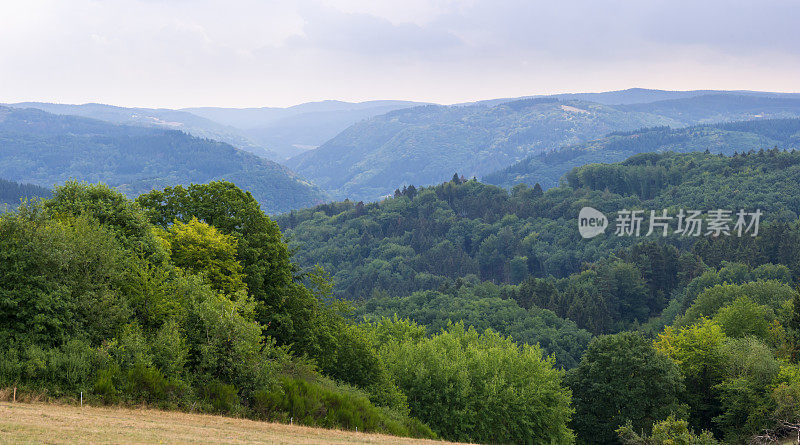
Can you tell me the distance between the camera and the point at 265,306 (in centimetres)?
4312

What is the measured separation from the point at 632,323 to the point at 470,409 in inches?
3995

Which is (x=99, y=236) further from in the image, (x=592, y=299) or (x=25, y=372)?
(x=592, y=299)

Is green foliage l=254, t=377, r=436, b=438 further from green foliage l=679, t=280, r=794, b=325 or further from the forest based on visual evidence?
green foliage l=679, t=280, r=794, b=325

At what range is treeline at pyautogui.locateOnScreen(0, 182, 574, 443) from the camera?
29469mm

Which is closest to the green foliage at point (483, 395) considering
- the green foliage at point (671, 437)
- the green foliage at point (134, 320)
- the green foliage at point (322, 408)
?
the green foliage at point (134, 320)

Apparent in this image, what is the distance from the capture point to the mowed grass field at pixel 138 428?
830 inches

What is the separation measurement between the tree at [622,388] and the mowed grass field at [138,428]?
2882 cm

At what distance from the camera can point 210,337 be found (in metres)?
33.8

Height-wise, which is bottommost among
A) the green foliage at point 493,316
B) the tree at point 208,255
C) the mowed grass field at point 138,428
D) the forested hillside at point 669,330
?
the green foliage at point 493,316

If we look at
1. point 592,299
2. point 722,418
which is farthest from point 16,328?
point 592,299

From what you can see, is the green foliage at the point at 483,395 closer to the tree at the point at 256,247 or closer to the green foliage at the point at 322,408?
the green foliage at the point at 322,408

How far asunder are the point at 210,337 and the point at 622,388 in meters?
36.2

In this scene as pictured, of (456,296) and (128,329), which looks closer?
(128,329)

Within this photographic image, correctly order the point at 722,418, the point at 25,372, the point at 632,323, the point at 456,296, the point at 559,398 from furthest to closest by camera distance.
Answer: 1. the point at 456,296
2. the point at 632,323
3. the point at 722,418
4. the point at 559,398
5. the point at 25,372
